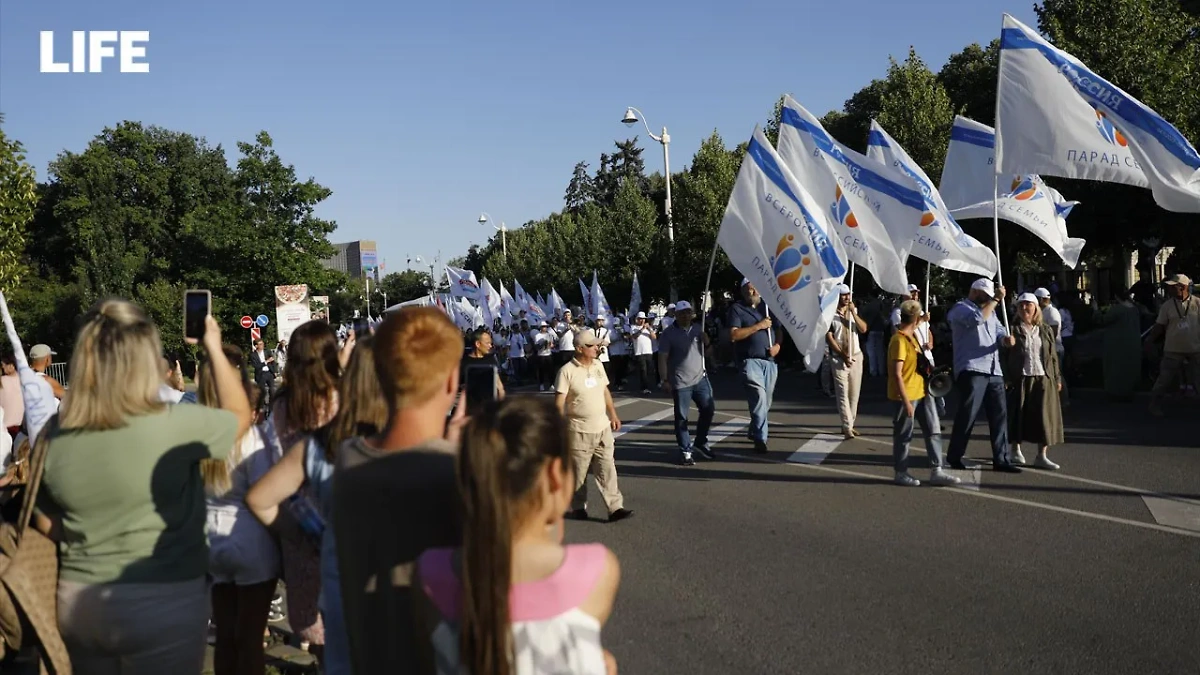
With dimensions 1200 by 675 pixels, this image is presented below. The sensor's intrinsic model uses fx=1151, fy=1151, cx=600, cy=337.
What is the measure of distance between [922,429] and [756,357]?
123 inches

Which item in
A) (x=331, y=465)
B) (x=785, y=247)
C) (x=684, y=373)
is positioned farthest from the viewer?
(x=785, y=247)

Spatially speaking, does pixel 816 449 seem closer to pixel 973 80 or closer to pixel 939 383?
pixel 939 383

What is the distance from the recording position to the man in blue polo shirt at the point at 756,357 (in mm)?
13188

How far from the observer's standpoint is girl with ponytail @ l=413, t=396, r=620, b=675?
241cm

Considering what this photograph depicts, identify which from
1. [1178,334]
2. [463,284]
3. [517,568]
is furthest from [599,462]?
[463,284]

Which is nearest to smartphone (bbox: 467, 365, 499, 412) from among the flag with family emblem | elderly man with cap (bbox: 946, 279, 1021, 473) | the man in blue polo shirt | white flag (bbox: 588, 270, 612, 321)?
elderly man with cap (bbox: 946, 279, 1021, 473)

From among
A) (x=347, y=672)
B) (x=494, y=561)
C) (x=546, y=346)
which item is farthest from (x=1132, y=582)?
(x=546, y=346)

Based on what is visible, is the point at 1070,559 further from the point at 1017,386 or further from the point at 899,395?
the point at 1017,386

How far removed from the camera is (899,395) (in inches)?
416

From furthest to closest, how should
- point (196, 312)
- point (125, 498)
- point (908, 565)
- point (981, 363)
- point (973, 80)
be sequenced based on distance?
point (973, 80), point (981, 363), point (908, 565), point (196, 312), point (125, 498)

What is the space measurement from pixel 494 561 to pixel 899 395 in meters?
8.68

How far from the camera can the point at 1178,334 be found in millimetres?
14578

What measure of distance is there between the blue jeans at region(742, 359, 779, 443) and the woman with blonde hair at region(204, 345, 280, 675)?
30.0 ft

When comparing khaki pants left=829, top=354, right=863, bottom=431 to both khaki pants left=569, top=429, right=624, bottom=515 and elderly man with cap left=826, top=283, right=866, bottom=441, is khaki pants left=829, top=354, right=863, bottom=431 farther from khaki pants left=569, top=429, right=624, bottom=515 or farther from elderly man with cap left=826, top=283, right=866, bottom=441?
khaki pants left=569, top=429, right=624, bottom=515
